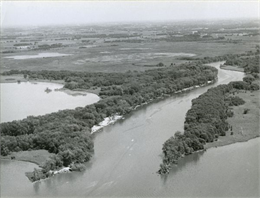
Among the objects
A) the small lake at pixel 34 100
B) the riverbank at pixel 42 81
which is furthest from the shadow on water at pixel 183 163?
the riverbank at pixel 42 81

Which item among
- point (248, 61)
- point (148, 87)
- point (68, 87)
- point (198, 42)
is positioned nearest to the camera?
point (148, 87)

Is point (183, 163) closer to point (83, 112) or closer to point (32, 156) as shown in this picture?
point (32, 156)

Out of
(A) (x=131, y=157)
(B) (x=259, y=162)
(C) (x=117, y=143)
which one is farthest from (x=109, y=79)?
(B) (x=259, y=162)

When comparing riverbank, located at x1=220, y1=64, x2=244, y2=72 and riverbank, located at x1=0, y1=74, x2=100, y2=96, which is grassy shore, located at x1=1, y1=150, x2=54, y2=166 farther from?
riverbank, located at x1=220, y1=64, x2=244, y2=72

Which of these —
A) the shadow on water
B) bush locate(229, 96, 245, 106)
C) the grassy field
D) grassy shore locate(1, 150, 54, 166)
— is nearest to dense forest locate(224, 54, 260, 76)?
the grassy field

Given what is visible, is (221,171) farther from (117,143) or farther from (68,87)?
(68,87)

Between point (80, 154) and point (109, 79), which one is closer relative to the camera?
point (80, 154)
